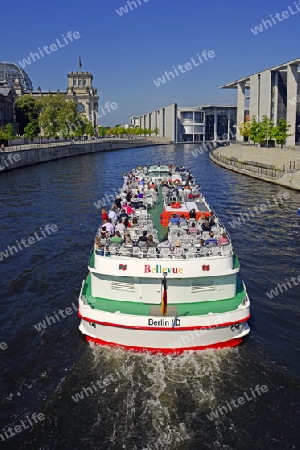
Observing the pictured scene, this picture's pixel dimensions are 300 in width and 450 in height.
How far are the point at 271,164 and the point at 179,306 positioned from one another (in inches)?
2335

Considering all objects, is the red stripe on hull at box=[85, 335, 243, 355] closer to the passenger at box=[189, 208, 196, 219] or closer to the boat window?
the boat window

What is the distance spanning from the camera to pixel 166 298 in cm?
1759

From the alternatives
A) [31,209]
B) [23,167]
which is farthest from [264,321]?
[23,167]

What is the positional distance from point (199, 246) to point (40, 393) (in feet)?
25.2

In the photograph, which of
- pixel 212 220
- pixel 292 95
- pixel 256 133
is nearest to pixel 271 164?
pixel 256 133

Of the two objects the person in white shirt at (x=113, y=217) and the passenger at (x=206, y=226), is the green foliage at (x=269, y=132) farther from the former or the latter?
the passenger at (x=206, y=226)

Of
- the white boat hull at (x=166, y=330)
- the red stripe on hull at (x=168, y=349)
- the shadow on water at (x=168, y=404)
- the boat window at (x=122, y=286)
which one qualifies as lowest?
the shadow on water at (x=168, y=404)

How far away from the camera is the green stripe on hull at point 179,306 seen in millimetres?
17812

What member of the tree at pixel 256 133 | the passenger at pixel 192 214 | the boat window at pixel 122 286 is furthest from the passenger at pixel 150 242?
the tree at pixel 256 133

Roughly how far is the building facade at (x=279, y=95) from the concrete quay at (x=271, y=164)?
408 inches

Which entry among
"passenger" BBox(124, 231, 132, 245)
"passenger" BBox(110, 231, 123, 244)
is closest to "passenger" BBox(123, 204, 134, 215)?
"passenger" BBox(110, 231, 123, 244)

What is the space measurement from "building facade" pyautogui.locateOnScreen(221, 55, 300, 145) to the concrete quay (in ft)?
34.0

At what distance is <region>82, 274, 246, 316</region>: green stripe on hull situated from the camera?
1781 centimetres

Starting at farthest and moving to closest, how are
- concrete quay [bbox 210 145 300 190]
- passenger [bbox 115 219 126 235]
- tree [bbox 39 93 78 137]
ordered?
1. tree [bbox 39 93 78 137]
2. concrete quay [bbox 210 145 300 190]
3. passenger [bbox 115 219 126 235]
